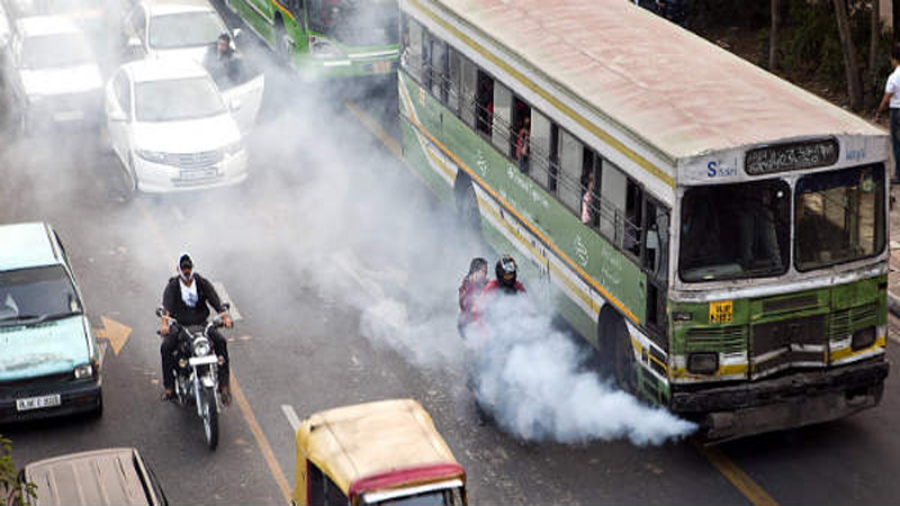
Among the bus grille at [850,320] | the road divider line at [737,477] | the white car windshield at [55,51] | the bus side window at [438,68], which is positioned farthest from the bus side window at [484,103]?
the white car windshield at [55,51]

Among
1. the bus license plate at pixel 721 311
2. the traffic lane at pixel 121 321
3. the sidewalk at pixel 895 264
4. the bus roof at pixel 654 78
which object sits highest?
the bus roof at pixel 654 78

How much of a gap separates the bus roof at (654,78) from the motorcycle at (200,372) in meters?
4.28

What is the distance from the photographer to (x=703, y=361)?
12.2 metres

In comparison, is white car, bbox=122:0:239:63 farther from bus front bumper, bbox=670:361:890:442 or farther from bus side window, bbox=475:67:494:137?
bus front bumper, bbox=670:361:890:442

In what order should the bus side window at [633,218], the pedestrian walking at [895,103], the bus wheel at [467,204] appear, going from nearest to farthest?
the bus side window at [633,218]
the bus wheel at [467,204]
the pedestrian walking at [895,103]

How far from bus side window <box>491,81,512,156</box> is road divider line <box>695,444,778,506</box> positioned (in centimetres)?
454

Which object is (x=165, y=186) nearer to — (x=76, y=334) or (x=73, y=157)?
(x=73, y=157)

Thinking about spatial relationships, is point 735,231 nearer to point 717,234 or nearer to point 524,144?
point 717,234

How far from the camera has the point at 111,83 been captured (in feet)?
70.9

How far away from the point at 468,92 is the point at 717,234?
5739 millimetres

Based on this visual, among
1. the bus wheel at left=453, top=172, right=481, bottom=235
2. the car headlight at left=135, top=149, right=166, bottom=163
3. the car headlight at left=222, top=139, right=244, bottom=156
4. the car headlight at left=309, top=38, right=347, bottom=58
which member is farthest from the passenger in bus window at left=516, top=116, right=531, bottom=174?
the car headlight at left=309, top=38, right=347, bottom=58

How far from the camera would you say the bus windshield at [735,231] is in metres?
12.0

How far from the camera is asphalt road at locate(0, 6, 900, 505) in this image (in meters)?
12.7

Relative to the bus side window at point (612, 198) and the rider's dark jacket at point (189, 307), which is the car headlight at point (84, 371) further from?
the bus side window at point (612, 198)
